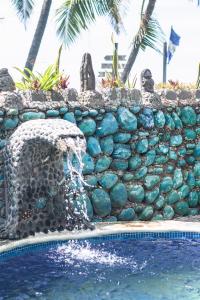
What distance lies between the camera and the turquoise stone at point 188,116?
32.0ft

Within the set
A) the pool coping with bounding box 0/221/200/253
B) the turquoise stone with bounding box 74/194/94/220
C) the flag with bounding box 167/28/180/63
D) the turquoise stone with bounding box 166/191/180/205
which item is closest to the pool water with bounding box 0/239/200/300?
the pool coping with bounding box 0/221/200/253

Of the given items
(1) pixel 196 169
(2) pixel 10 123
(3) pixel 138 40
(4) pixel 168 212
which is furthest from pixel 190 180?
(3) pixel 138 40

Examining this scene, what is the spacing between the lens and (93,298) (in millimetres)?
5211

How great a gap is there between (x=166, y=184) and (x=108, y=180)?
1217mm

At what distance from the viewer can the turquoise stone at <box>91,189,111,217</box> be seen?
852cm

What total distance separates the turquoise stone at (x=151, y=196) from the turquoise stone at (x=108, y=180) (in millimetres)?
700

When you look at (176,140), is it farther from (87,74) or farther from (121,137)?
(87,74)

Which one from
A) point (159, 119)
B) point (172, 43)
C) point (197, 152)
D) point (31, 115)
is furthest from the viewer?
point (172, 43)

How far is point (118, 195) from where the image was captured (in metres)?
8.76

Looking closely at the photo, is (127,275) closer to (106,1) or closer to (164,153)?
(164,153)

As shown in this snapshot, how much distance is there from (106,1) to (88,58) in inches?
210

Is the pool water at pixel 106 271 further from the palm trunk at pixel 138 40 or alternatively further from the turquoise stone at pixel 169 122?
the palm trunk at pixel 138 40

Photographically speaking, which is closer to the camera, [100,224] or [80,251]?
[80,251]

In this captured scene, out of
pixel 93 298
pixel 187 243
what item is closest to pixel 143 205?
pixel 187 243
